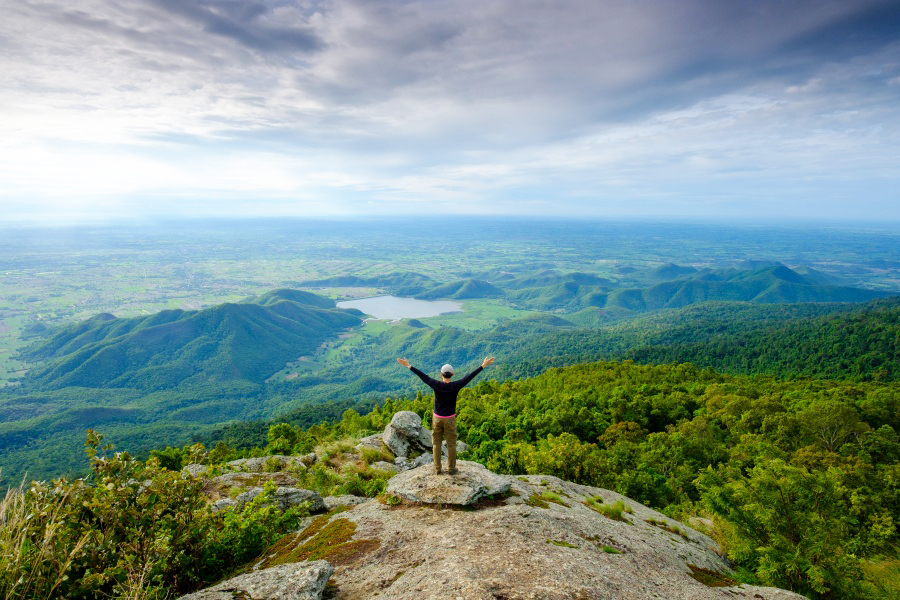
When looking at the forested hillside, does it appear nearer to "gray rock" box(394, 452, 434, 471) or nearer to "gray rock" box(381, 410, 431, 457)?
"gray rock" box(394, 452, 434, 471)

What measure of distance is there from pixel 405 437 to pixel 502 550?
18641mm

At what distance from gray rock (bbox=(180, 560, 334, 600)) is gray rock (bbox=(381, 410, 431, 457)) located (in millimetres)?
18677

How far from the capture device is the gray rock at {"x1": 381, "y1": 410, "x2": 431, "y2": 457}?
27.3m

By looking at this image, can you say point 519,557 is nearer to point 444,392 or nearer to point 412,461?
point 444,392

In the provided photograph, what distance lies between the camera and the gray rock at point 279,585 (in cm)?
790

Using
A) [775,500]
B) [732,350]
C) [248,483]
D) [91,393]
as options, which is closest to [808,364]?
[732,350]

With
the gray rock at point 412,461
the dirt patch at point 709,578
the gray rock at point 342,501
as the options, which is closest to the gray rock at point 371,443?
the gray rock at point 412,461

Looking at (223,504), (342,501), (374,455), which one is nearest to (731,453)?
(374,455)

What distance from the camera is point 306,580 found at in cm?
838

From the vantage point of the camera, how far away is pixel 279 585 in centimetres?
825

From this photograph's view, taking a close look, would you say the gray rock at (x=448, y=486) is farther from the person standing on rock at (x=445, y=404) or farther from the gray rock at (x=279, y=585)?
the gray rock at (x=279, y=585)

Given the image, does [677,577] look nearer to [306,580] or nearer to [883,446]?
[306,580]

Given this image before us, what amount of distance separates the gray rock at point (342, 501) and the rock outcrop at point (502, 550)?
66.6 inches

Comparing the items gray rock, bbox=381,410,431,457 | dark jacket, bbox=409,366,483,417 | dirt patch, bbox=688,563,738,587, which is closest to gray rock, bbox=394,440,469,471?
gray rock, bbox=381,410,431,457
